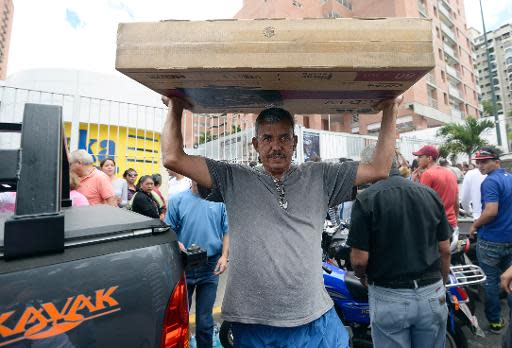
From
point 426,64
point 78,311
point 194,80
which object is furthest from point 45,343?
point 426,64

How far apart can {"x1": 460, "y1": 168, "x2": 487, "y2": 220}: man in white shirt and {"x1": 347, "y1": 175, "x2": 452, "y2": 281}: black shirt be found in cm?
282

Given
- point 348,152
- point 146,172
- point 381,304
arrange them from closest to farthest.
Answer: point 381,304 → point 146,172 → point 348,152

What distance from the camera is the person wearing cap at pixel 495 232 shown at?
3396 millimetres

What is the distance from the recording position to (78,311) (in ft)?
2.78

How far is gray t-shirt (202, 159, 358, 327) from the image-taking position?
1.46m

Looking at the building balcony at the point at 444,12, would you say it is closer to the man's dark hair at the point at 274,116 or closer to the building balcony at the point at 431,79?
the building balcony at the point at 431,79

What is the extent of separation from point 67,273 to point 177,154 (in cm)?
82

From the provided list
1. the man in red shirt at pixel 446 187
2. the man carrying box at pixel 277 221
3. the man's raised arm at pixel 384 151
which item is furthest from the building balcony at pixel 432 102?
the man carrying box at pixel 277 221

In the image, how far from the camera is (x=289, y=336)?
146 centimetres

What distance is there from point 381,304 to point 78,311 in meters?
1.97

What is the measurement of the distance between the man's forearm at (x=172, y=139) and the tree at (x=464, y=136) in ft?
69.7

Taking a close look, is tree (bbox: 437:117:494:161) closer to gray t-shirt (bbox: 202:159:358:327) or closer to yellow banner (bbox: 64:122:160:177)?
yellow banner (bbox: 64:122:160:177)

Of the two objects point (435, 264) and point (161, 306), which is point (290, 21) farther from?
point (435, 264)

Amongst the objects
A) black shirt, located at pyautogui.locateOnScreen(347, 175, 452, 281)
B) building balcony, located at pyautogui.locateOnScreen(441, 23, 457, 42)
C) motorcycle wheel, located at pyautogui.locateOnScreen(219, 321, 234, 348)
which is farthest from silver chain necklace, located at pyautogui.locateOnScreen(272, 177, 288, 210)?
building balcony, located at pyautogui.locateOnScreen(441, 23, 457, 42)
